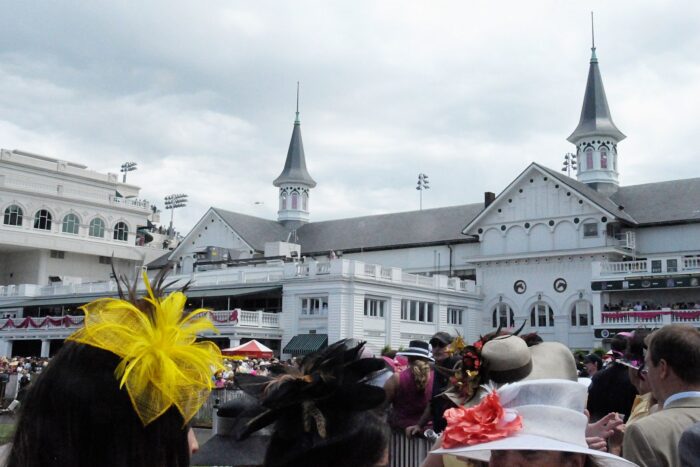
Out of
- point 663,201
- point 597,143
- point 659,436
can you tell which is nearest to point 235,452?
point 659,436

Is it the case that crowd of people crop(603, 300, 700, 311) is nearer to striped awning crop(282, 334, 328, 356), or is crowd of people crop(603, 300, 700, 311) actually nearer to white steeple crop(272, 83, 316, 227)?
striped awning crop(282, 334, 328, 356)

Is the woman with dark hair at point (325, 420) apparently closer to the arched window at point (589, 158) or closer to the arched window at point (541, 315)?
the arched window at point (541, 315)

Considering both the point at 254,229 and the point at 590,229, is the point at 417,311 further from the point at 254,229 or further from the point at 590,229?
the point at 254,229

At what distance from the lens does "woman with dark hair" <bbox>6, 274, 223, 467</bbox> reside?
2.06m

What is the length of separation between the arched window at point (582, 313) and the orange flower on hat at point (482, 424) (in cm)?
4833

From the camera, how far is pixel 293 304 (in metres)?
46.9

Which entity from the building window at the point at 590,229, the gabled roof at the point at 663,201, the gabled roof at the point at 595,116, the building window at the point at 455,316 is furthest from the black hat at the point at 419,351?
the gabled roof at the point at 595,116

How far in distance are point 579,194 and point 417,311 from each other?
13.9 meters

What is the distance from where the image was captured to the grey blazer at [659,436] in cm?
365

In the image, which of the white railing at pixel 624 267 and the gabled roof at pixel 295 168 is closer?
the white railing at pixel 624 267

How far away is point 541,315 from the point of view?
51250 millimetres

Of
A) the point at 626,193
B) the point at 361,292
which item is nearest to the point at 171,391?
the point at 361,292

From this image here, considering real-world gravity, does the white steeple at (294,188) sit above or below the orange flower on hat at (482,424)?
above

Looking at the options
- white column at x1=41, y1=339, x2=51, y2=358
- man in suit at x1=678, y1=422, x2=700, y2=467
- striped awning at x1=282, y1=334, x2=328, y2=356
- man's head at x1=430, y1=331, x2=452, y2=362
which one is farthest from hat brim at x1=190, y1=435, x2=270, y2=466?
white column at x1=41, y1=339, x2=51, y2=358
